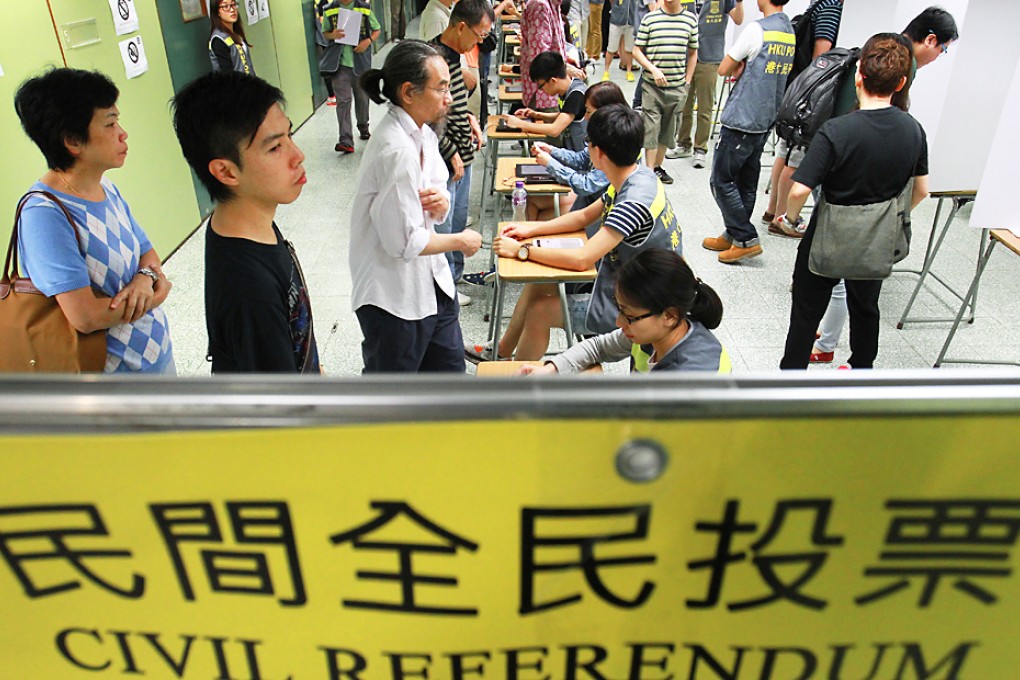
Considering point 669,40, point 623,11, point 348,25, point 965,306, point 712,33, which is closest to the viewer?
point 965,306

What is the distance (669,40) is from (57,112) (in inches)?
171

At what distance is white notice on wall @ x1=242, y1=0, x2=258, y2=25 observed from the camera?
5.54 meters

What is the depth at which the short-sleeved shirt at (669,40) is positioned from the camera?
509cm

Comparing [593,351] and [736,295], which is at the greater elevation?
[593,351]

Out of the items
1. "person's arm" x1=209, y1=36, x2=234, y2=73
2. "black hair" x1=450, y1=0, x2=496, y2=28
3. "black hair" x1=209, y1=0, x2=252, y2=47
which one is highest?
"black hair" x1=450, y1=0, x2=496, y2=28

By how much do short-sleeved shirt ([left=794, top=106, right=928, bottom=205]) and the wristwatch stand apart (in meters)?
2.21

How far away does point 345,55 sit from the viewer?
6.17m

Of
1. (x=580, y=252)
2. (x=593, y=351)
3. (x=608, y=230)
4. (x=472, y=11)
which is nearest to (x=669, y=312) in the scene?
(x=593, y=351)

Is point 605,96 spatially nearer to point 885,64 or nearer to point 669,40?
point 885,64

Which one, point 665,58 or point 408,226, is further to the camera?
point 665,58

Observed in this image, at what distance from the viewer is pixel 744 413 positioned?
2.12ft

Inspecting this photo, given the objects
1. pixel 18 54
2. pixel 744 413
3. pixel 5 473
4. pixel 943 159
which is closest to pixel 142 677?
pixel 5 473

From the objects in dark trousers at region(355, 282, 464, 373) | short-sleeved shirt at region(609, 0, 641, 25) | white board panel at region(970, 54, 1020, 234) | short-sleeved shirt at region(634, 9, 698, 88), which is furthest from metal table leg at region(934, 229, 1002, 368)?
short-sleeved shirt at region(609, 0, 641, 25)

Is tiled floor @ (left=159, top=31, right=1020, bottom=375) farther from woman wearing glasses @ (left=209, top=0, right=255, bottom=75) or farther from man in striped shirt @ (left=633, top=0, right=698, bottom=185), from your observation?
woman wearing glasses @ (left=209, top=0, right=255, bottom=75)
